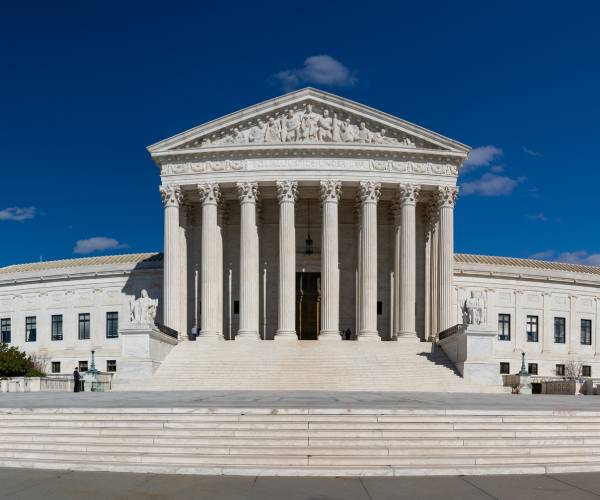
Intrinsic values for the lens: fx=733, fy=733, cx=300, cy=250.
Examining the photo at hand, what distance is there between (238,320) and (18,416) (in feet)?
140

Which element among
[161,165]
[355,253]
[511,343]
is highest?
[161,165]

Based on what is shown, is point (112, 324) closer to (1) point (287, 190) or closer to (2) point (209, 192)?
(2) point (209, 192)

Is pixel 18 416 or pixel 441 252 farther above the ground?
pixel 441 252

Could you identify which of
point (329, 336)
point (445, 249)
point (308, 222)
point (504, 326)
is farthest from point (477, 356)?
point (504, 326)

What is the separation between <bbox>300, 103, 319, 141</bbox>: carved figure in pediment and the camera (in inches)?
2352

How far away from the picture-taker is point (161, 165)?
2414 inches

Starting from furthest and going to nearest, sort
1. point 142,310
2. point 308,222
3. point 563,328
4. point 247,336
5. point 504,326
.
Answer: point 563,328 → point 504,326 → point 308,222 → point 247,336 → point 142,310

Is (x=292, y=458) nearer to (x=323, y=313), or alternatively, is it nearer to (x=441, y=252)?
(x=323, y=313)

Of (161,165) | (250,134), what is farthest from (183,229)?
(250,134)

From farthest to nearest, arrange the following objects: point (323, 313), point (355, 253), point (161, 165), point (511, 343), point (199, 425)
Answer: point (511, 343) → point (355, 253) → point (161, 165) → point (323, 313) → point (199, 425)

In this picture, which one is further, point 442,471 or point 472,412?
point 472,412

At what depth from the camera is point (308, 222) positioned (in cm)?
6644

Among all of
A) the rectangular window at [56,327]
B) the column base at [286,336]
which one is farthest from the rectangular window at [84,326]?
the column base at [286,336]

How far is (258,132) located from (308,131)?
13.5 feet
